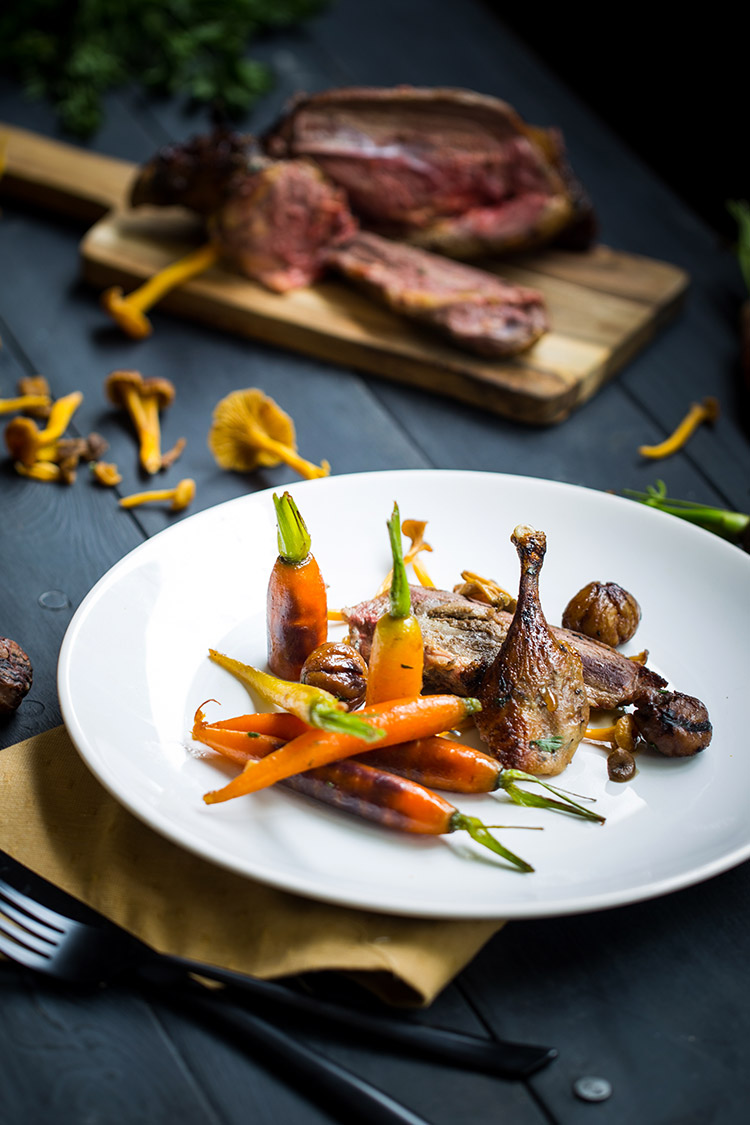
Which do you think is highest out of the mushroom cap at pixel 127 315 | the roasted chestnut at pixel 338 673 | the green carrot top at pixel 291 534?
the green carrot top at pixel 291 534

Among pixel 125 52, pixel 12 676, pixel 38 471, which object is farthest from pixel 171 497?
pixel 125 52

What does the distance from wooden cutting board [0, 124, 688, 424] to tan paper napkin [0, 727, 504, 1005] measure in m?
1.79

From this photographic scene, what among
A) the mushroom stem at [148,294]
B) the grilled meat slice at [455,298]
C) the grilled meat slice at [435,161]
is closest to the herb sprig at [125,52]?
the grilled meat slice at [435,161]

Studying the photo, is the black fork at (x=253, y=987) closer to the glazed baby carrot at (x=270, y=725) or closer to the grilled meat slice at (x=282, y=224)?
the glazed baby carrot at (x=270, y=725)

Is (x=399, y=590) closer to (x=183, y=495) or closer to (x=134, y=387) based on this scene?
(x=183, y=495)

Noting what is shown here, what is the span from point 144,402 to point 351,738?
5.43 ft

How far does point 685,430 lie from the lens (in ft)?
10.2

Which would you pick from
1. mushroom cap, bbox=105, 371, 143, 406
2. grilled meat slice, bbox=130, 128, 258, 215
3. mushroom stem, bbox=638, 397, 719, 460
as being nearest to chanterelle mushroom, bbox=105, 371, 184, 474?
mushroom cap, bbox=105, 371, 143, 406

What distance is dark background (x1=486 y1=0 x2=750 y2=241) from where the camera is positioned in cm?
445

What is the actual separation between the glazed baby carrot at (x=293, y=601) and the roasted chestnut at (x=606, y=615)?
1.70ft

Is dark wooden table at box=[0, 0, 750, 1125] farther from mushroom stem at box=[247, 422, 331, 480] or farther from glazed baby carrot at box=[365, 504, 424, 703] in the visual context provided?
glazed baby carrot at box=[365, 504, 424, 703]

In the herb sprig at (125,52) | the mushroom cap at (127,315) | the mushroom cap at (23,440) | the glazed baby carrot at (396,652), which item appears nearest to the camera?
the glazed baby carrot at (396,652)

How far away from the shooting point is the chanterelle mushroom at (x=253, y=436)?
270 centimetres

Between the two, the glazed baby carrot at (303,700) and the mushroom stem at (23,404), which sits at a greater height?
the glazed baby carrot at (303,700)
